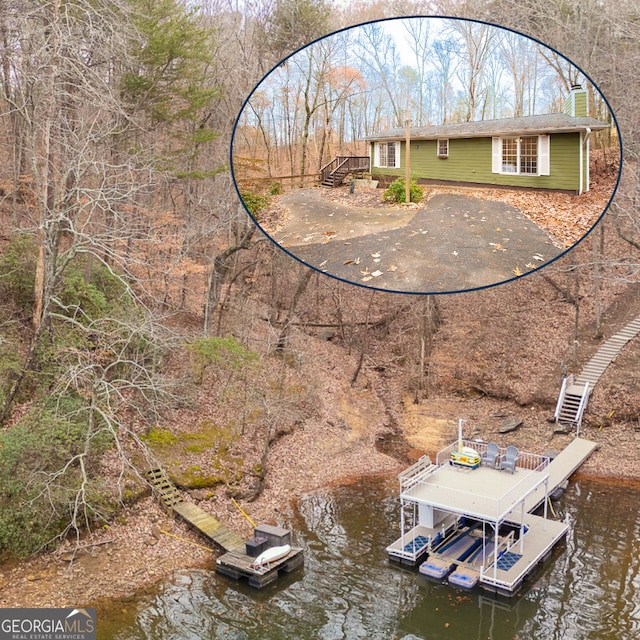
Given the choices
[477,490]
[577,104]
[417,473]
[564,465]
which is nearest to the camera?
[577,104]

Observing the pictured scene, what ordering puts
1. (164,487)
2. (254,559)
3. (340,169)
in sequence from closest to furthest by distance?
1. (340,169)
2. (254,559)
3. (164,487)

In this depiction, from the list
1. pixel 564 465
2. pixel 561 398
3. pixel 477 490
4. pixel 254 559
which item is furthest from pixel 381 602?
pixel 561 398

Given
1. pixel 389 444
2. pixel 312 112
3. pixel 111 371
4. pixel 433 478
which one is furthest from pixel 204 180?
pixel 312 112

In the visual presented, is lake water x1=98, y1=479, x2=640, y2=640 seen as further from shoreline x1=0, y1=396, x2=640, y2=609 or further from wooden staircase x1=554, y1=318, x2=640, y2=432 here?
wooden staircase x1=554, y1=318, x2=640, y2=432

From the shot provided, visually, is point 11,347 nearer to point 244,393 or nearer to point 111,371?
point 111,371

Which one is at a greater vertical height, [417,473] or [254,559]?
[417,473]

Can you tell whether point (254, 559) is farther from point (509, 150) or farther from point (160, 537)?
point (509, 150)
